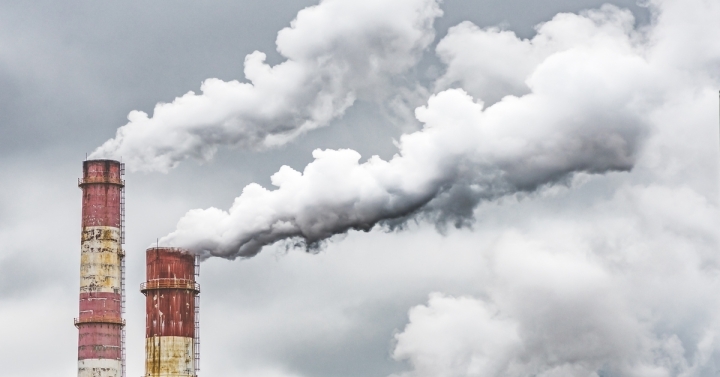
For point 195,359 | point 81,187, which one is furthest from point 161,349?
point 81,187

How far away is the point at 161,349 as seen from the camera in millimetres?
140250

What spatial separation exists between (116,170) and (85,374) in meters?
13.6

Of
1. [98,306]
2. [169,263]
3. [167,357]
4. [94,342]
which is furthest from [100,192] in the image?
[167,357]

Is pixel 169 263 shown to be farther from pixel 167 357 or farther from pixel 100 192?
pixel 100 192

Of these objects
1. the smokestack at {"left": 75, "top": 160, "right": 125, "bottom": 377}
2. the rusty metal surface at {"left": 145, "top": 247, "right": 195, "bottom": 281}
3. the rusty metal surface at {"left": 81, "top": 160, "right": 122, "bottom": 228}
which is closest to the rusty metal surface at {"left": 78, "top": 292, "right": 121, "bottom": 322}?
the smokestack at {"left": 75, "top": 160, "right": 125, "bottom": 377}

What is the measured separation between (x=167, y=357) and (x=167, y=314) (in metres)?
2.75

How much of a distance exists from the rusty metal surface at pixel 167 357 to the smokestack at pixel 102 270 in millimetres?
3306

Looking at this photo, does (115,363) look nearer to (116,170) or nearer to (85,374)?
(85,374)

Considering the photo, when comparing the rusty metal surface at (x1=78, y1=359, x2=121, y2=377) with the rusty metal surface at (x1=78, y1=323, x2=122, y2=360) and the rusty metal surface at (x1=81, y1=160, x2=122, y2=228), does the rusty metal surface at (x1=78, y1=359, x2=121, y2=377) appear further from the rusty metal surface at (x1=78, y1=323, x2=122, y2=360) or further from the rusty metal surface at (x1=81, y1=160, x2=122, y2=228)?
the rusty metal surface at (x1=81, y1=160, x2=122, y2=228)

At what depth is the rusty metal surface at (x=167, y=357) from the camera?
140m

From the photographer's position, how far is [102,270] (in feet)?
472

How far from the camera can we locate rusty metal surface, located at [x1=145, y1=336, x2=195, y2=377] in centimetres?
13988

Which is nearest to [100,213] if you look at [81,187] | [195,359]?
[81,187]

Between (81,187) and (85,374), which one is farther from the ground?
(81,187)
